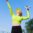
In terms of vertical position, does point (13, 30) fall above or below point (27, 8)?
below

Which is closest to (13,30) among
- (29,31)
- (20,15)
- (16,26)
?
(16,26)

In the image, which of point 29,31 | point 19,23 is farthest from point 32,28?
point 19,23

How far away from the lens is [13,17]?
1.20 meters

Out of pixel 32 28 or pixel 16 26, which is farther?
pixel 32 28

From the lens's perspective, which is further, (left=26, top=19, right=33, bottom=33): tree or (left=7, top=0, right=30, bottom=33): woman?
(left=26, top=19, right=33, bottom=33): tree

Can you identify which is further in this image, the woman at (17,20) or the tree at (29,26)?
the tree at (29,26)

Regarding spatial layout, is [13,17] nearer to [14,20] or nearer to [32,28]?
[14,20]

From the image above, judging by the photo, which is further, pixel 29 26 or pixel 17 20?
pixel 29 26

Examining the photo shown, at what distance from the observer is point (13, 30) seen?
1.16 m

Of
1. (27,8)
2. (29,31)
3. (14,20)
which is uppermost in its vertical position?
(27,8)

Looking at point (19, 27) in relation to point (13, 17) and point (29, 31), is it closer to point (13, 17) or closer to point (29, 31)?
point (13, 17)

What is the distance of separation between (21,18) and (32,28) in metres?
0.30

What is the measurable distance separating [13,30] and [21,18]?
0.14 meters

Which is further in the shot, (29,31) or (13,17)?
(29,31)
